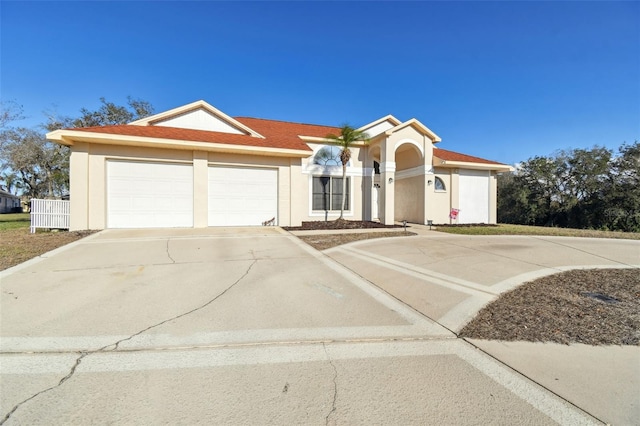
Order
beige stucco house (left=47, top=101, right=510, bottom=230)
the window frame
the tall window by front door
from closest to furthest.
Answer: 1. beige stucco house (left=47, top=101, right=510, bottom=230)
2. the window frame
3. the tall window by front door

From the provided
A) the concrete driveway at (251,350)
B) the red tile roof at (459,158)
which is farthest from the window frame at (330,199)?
the concrete driveway at (251,350)

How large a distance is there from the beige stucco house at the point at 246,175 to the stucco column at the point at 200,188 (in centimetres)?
4

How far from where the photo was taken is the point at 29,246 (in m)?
8.48

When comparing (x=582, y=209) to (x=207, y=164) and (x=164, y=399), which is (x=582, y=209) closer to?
(x=207, y=164)

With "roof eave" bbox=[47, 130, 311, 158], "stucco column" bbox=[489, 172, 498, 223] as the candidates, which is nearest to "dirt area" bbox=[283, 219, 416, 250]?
"roof eave" bbox=[47, 130, 311, 158]

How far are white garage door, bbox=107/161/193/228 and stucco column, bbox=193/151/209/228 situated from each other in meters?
0.27

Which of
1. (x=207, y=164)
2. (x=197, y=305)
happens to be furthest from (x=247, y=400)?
(x=207, y=164)

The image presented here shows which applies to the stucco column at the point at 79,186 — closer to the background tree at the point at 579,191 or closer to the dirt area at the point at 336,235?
the dirt area at the point at 336,235

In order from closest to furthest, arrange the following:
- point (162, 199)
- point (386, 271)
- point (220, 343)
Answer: point (220, 343) → point (386, 271) → point (162, 199)

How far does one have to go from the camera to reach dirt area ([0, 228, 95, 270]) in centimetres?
681

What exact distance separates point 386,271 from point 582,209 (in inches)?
1101

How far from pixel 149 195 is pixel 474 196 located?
18832 millimetres

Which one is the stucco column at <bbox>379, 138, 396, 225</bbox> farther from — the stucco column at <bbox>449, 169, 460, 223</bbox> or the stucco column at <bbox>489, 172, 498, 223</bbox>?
the stucco column at <bbox>489, 172, 498, 223</bbox>

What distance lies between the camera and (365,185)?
18.0m
